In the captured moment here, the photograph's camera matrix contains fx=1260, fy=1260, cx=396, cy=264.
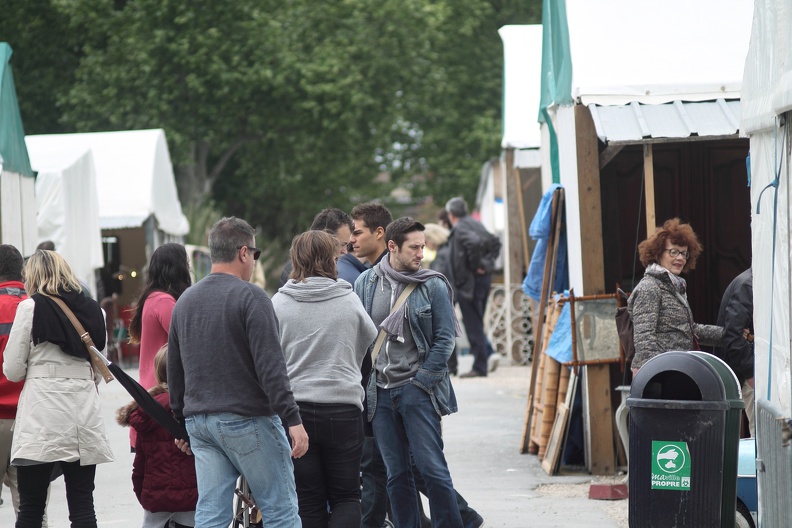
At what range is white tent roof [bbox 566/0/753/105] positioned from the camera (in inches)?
362

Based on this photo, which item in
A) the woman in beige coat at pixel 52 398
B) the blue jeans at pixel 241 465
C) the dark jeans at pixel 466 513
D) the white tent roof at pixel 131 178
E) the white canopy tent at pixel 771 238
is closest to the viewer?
the white canopy tent at pixel 771 238

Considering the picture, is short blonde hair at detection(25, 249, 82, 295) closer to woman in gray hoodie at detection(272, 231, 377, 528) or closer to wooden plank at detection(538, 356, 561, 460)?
woman in gray hoodie at detection(272, 231, 377, 528)

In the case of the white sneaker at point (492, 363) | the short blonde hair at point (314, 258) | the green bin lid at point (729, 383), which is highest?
the short blonde hair at point (314, 258)

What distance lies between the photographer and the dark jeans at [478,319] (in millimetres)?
17047

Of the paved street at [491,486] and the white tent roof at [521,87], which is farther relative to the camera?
the white tent roof at [521,87]

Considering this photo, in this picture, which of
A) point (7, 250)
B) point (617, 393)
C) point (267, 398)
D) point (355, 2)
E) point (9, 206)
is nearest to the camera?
point (267, 398)

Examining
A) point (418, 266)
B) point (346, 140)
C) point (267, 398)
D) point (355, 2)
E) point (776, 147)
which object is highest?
point (355, 2)

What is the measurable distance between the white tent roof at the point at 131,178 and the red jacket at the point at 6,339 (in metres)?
11.5

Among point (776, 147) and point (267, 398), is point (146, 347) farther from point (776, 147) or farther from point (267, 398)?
point (776, 147)

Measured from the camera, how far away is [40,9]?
37094 mm

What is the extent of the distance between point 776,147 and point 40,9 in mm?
34501

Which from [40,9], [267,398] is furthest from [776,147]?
[40,9]

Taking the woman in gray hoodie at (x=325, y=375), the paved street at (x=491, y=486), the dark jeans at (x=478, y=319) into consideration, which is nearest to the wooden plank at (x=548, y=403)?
the paved street at (x=491, y=486)

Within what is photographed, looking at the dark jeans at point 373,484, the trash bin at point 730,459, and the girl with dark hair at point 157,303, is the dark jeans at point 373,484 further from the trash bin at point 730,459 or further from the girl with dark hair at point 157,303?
the trash bin at point 730,459
